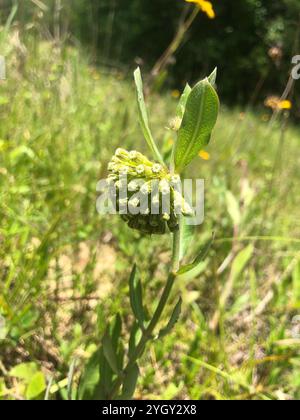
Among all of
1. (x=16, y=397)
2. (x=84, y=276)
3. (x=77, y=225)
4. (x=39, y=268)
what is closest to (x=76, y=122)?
(x=77, y=225)

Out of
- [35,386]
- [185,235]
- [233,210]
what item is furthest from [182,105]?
[233,210]

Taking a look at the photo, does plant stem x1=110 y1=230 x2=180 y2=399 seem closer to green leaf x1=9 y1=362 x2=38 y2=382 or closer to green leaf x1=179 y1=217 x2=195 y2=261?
green leaf x1=179 y1=217 x2=195 y2=261

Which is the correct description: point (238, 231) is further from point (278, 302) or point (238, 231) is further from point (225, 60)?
point (225, 60)

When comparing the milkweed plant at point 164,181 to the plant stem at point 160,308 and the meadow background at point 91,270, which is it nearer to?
the plant stem at point 160,308

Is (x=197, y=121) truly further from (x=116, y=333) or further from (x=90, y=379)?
(x=90, y=379)

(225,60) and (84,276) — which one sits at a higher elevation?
(225,60)

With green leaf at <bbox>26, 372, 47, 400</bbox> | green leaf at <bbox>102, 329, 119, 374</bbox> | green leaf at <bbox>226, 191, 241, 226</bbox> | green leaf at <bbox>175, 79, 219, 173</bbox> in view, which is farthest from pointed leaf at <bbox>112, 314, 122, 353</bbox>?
green leaf at <bbox>226, 191, 241, 226</bbox>
